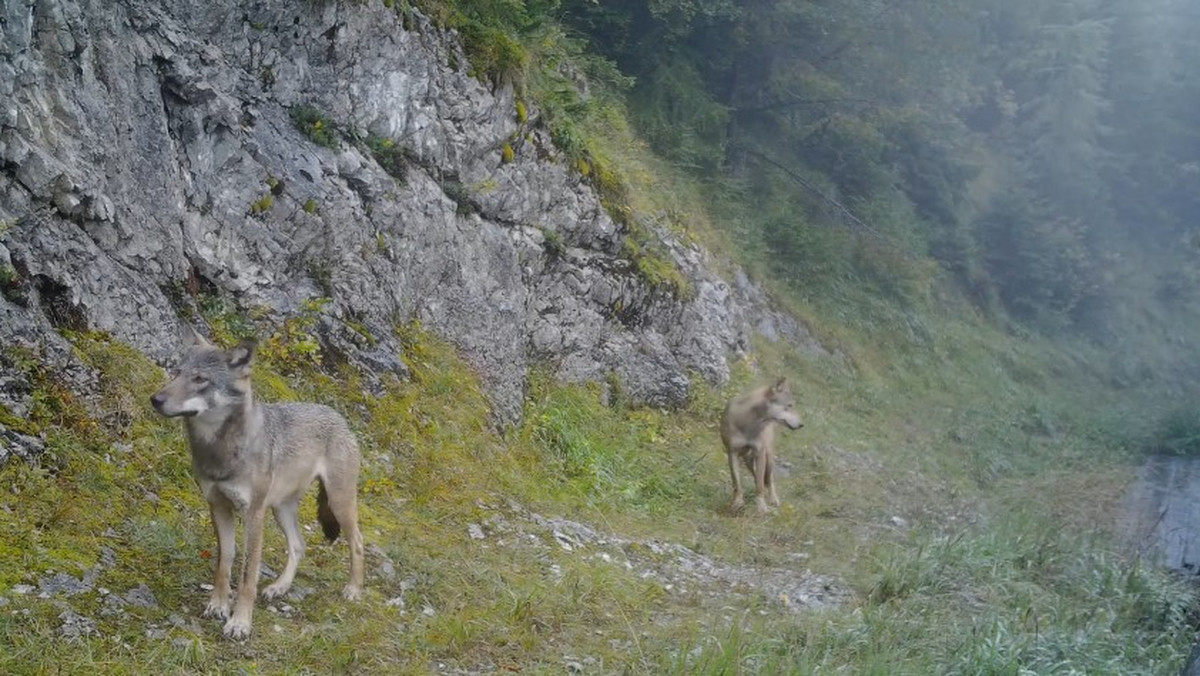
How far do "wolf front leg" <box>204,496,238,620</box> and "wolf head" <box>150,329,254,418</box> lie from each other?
512 millimetres

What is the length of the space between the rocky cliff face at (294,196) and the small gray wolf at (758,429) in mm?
1987

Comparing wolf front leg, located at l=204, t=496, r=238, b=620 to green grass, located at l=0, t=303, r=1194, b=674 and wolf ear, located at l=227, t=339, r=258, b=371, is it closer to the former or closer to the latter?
green grass, located at l=0, t=303, r=1194, b=674

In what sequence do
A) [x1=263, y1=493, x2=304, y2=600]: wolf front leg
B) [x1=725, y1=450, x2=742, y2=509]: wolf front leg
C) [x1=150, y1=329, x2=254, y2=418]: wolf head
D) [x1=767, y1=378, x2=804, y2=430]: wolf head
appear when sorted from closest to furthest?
1. [x1=150, y1=329, x2=254, y2=418]: wolf head
2. [x1=263, y1=493, x2=304, y2=600]: wolf front leg
3. [x1=725, y1=450, x2=742, y2=509]: wolf front leg
4. [x1=767, y1=378, x2=804, y2=430]: wolf head

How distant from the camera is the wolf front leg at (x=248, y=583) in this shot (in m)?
4.93

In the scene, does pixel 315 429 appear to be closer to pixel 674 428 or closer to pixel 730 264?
pixel 674 428

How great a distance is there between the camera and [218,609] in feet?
16.6

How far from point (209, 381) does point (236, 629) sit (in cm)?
124

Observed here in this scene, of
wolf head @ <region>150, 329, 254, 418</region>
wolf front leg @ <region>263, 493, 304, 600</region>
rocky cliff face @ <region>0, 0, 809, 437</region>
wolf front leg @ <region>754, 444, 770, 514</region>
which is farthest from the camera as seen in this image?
wolf front leg @ <region>754, 444, 770, 514</region>

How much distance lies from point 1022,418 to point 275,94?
16223mm

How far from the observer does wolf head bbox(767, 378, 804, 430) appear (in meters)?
11.5

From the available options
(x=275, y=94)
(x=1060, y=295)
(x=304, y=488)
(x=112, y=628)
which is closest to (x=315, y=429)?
(x=304, y=488)

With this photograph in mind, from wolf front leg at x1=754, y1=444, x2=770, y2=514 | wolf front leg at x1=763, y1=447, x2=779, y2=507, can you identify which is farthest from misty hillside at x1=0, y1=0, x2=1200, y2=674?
wolf front leg at x1=754, y1=444, x2=770, y2=514

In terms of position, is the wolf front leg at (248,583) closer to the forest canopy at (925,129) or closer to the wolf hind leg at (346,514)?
the wolf hind leg at (346,514)

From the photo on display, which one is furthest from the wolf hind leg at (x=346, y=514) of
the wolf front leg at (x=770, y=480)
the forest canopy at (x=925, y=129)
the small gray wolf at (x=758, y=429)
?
the forest canopy at (x=925, y=129)
